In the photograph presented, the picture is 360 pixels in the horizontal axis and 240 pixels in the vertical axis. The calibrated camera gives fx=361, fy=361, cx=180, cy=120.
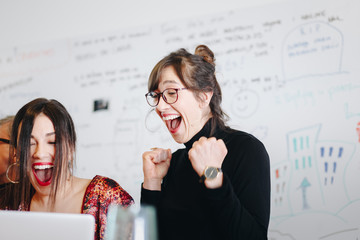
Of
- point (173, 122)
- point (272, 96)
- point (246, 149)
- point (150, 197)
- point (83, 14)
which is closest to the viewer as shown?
point (246, 149)

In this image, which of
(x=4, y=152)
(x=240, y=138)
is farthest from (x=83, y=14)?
(x=240, y=138)

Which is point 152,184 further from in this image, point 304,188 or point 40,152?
point 304,188

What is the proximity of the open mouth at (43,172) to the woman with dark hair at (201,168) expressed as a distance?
381mm

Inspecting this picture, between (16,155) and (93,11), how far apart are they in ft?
4.98

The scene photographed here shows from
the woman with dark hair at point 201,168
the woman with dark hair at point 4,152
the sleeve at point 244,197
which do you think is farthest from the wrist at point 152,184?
the woman with dark hair at point 4,152

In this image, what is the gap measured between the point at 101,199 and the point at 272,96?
3.57 ft

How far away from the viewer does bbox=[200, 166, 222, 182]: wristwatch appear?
1.02 meters

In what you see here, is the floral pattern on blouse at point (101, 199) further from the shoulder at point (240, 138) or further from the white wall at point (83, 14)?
the white wall at point (83, 14)

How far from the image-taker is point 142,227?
0.69 metres

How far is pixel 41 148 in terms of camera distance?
4.51 ft

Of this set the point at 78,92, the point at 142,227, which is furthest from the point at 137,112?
the point at 142,227

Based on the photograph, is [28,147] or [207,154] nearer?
[207,154]

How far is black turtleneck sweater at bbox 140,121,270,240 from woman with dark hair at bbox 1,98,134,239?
0.59 feet

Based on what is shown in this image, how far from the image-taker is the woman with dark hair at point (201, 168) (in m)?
1.01
